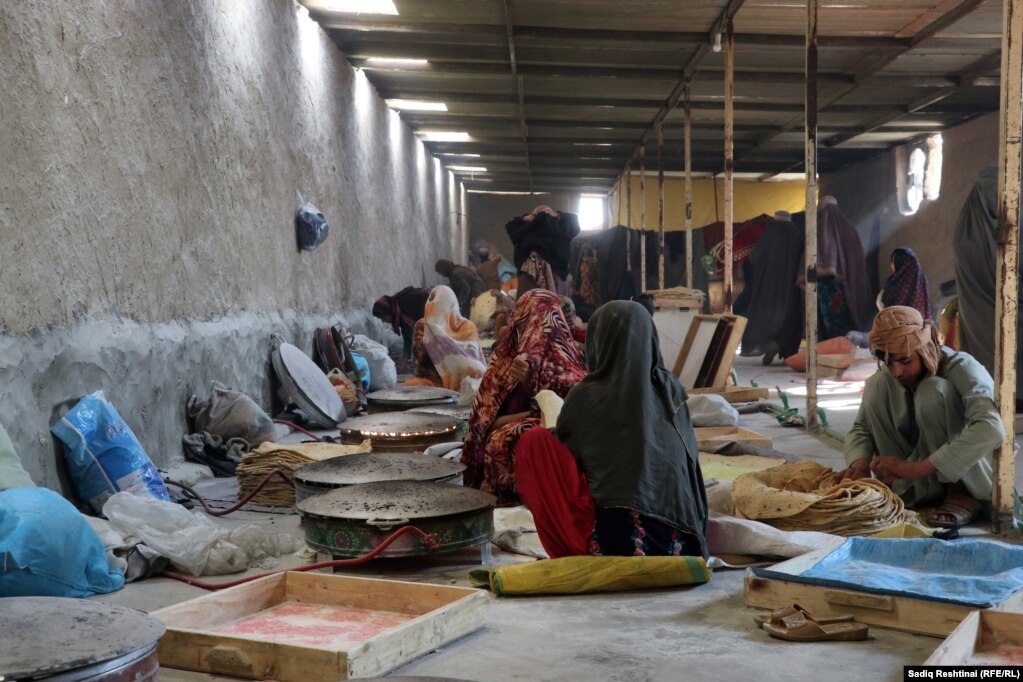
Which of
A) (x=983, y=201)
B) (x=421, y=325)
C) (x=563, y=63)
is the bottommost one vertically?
(x=421, y=325)

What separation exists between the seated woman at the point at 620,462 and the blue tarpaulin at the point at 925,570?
18.9 inches

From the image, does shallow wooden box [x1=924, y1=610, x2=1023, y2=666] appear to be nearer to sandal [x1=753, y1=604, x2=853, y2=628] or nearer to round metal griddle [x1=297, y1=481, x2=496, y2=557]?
sandal [x1=753, y1=604, x2=853, y2=628]

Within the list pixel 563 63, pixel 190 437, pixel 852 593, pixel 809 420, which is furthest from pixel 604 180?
pixel 852 593

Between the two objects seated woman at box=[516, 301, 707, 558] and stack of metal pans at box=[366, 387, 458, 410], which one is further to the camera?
stack of metal pans at box=[366, 387, 458, 410]

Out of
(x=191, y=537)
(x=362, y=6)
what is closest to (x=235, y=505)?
(x=191, y=537)

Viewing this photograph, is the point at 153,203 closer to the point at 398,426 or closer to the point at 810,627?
the point at 398,426

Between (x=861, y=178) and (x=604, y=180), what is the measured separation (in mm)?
5932

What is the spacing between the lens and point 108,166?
5.05 meters

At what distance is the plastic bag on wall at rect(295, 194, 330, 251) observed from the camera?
8898 millimetres

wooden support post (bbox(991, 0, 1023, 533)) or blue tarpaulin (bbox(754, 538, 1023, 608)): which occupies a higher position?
wooden support post (bbox(991, 0, 1023, 533))

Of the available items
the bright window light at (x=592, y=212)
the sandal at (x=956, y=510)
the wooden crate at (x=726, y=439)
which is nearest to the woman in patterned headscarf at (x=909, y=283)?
the wooden crate at (x=726, y=439)

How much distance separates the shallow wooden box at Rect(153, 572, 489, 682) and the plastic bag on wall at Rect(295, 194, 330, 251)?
5.77 metres

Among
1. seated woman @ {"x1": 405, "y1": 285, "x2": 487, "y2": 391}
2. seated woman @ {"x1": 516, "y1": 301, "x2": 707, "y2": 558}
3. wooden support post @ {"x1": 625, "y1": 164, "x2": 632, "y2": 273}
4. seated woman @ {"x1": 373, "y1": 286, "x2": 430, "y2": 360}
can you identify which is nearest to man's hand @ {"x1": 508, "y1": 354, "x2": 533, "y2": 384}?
seated woman @ {"x1": 516, "y1": 301, "x2": 707, "y2": 558}

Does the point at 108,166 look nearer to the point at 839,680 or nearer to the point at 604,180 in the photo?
the point at 839,680
